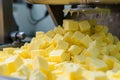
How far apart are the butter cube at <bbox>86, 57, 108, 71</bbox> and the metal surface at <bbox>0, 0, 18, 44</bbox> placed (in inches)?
21.9

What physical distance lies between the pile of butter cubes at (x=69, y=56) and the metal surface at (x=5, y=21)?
0.73 ft

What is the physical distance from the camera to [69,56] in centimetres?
95

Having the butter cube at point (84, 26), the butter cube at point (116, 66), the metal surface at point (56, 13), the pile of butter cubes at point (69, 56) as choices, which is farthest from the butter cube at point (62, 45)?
the metal surface at point (56, 13)

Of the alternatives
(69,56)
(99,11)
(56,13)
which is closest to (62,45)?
(69,56)

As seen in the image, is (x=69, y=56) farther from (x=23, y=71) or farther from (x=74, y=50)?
(x=23, y=71)

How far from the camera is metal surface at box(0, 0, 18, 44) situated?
4.15 feet

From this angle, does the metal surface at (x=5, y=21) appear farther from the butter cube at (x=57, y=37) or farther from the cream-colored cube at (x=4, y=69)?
the cream-colored cube at (x=4, y=69)

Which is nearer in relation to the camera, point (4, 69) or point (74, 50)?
point (4, 69)

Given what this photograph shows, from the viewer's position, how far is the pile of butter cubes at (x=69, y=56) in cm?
72

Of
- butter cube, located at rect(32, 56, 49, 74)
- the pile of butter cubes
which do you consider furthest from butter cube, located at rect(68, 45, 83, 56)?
butter cube, located at rect(32, 56, 49, 74)

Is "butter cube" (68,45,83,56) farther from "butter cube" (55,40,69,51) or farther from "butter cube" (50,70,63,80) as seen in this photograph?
"butter cube" (50,70,63,80)

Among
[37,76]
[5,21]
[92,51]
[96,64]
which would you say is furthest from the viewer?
[5,21]

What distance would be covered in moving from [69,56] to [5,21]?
1.54 feet

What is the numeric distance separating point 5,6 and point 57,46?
0.45 meters
